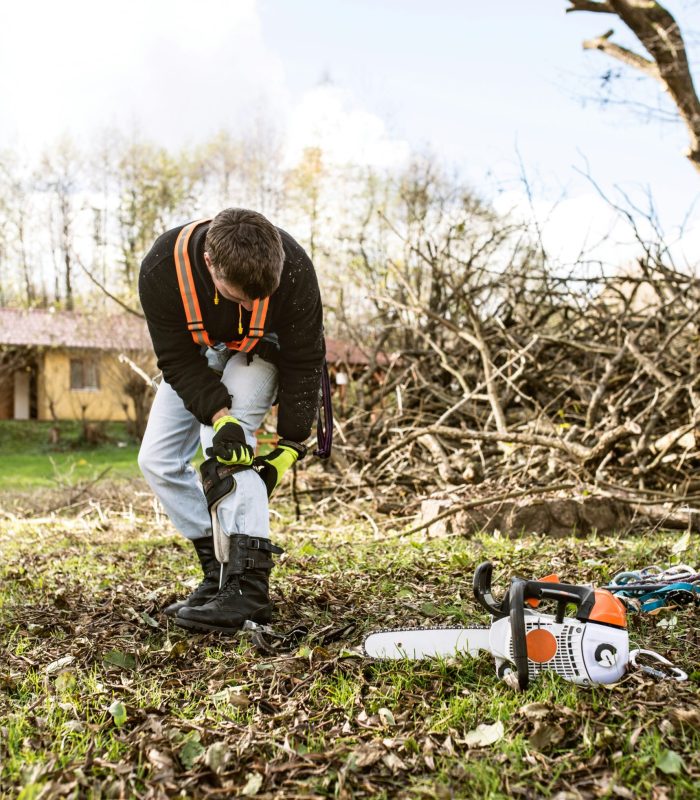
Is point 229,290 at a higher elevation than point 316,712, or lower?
higher

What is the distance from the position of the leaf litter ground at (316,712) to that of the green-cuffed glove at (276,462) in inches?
19.7

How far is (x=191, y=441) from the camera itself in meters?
3.28

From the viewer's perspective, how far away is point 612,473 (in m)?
5.29

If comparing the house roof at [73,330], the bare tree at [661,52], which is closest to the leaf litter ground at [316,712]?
the bare tree at [661,52]

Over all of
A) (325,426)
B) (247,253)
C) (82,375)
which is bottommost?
(82,375)

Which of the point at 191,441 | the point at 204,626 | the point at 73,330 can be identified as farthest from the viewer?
the point at 73,330

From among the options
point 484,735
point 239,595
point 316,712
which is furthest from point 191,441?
point 484,735

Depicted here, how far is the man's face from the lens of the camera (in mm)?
2602

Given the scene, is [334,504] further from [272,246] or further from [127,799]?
[127,799]

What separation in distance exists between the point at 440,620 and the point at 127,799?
1.40 m

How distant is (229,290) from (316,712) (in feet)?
4.41

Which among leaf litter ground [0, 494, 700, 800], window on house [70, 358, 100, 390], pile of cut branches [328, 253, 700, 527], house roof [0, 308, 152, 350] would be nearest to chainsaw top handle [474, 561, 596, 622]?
leaf litter ground [0, 494, 700, 800]

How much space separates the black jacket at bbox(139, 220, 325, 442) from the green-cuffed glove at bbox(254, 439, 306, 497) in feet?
0.47

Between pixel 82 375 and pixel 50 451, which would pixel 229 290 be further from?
pixel 82 375
